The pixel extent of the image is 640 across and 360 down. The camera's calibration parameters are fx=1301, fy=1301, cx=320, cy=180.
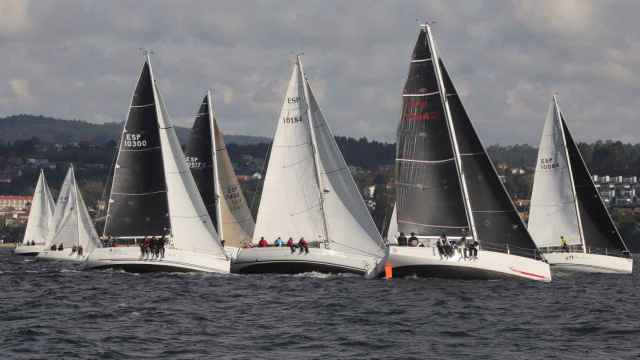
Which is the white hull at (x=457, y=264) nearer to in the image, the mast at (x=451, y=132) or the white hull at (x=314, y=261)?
the mast at (x=451, y=132)

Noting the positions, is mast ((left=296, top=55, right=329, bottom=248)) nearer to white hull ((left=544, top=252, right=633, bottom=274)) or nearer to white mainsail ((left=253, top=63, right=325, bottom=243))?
white mainsail ((left=253, top=63, right=325, bottom=243))

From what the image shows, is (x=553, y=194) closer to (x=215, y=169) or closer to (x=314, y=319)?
(x=215, y=169)

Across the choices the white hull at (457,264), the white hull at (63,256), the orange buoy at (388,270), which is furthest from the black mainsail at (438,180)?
the white hull at (63,256)

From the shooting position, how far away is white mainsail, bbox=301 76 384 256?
181ft

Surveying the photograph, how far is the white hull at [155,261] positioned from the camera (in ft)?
177

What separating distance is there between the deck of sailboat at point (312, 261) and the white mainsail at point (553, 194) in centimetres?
1574

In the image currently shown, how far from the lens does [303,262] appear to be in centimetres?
5431

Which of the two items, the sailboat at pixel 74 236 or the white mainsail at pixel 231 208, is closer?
the white mainsail at pixel 231 208

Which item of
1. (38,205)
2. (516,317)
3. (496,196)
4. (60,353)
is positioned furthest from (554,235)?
(38,205)

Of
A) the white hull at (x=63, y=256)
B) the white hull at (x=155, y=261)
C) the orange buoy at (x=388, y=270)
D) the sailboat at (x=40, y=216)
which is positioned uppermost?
the sailboat at (x=40, y=216)

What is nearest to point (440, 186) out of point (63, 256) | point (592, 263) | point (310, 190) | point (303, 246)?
point (303, 246)

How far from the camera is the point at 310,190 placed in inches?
2201

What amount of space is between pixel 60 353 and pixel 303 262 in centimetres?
2518

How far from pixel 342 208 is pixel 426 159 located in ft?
22.1
